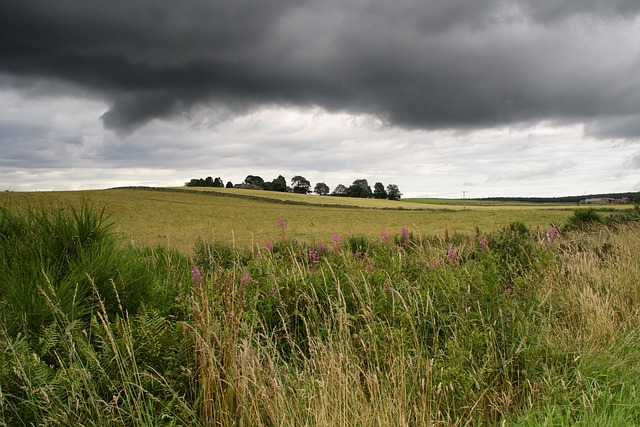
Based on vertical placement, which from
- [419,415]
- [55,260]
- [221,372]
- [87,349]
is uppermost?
[55,260]

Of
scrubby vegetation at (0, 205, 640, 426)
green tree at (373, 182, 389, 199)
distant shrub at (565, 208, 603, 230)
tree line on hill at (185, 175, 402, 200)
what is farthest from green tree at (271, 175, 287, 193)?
scrubby vegetation at (0, 205, 640, 426)

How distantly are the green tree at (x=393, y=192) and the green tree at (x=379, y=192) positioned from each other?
1.58 metres

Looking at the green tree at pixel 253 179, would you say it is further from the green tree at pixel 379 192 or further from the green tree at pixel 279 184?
the green tree at pixel 379 192

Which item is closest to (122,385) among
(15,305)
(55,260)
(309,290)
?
(15,305)

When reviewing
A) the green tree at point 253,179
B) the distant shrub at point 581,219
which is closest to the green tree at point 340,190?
the green tree at point 253,179

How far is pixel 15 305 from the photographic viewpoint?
357 centimetres

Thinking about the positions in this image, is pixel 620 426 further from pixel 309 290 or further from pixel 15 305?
pixel 15 305

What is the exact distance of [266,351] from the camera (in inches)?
157

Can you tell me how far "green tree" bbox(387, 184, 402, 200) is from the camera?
366ft

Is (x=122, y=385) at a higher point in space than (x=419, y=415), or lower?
higher

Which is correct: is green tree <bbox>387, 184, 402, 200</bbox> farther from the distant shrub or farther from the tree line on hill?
the distant shrub

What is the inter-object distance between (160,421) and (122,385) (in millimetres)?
389

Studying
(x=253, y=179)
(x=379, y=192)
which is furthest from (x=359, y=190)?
(x=253, y=179)

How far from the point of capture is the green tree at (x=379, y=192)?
109312mm
